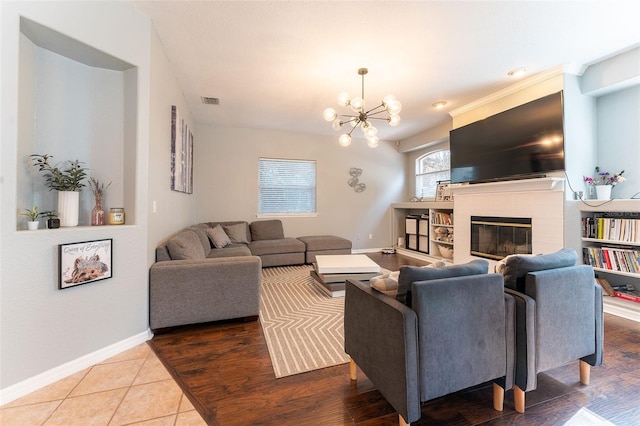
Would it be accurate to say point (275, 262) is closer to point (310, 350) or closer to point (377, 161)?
point (310, 350)

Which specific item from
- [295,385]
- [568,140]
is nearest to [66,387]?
[295,385]

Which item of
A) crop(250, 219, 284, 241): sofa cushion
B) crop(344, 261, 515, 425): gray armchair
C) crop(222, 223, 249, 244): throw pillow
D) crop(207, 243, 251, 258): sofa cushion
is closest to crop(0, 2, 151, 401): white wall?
crop(207, 243, 251, 258): sofa cushion

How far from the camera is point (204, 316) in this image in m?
2.36

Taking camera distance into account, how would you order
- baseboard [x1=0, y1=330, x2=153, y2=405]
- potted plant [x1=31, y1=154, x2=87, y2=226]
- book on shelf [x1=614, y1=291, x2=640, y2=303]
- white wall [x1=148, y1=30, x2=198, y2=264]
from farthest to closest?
book on shelf [x1=614, y1=291, x2=640, y2=303], white wall [x1=148, y1=30, x2=198, y2=264], potted plant [x1=31, y1=154, x2=87, y2=226], baseboard [x1=0, y1=330, x2=153, y2=405]

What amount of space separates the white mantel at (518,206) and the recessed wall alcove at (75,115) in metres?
4.29

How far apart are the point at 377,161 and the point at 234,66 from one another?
409 cm

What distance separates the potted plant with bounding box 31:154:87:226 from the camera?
1863 mm

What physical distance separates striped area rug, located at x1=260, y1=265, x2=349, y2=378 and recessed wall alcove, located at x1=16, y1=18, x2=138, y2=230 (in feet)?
5.06

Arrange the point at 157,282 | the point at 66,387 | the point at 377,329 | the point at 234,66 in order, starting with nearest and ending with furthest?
the point at 377,329 < the point at 66,387 < the point at 157,282 < the point at 234,66

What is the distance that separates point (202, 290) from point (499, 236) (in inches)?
152

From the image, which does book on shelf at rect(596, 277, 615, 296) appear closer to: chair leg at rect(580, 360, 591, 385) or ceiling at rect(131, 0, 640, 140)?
chair leg at rect(580, 360, 591, 385)

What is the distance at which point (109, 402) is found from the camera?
1.51 metres

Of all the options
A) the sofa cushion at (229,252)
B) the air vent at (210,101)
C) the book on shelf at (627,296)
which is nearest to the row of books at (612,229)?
the book on shelf at (627,296)

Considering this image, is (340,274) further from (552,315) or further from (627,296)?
(627,296)
